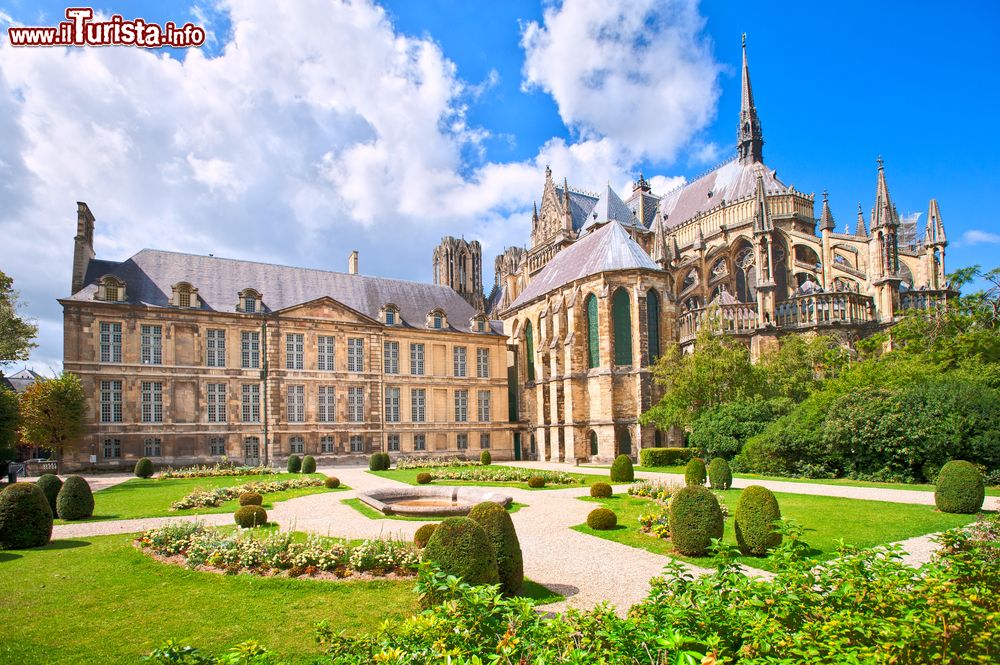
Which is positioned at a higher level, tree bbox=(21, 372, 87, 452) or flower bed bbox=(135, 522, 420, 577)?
tree bbox=(21, 372, 87, 452)

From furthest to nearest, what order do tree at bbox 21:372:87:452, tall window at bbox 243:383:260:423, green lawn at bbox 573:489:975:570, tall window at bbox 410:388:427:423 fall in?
tall window at bbox 410:388:427:423 → tall window at bbox 243:383:260:423 → tree at bbox 21:372:87:452 → green lawn at bbox 573:489:975:570

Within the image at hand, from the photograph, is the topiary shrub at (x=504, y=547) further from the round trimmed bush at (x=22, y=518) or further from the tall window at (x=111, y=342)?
the tall window at (x=111, y=342)

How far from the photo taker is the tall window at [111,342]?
32.9 metres

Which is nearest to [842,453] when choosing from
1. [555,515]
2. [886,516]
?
[886,516]

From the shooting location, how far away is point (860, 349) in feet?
106

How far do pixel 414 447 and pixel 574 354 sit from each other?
1264cm

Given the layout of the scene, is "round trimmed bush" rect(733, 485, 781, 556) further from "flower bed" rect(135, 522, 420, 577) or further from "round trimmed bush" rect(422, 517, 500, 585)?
"flower bed" rect(135, 522, 420, 577)

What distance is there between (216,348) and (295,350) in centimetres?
452

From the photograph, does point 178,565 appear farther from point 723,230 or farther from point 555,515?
point 723,230

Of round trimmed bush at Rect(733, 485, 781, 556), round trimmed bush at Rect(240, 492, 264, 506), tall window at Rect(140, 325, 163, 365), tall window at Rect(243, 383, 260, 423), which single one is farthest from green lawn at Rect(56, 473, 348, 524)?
round trimmed bush at Rect(733, 485, 781, 556)

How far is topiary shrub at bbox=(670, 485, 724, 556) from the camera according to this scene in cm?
1082

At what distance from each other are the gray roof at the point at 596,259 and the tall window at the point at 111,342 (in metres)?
26.4

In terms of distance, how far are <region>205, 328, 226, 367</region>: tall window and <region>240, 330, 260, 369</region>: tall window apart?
3.37ft

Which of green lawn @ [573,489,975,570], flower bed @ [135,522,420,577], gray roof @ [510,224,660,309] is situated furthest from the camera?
gray roof @ [510,224,660,309]
